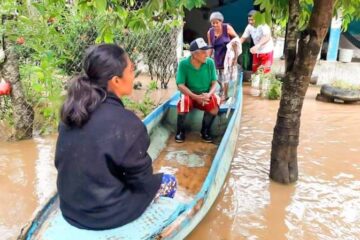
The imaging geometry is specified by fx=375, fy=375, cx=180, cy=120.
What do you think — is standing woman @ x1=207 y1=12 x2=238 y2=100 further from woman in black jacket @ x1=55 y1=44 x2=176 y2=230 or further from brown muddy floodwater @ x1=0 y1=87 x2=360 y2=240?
woman in black jacket @ x1=55 y1=44 x2=176 y2=230

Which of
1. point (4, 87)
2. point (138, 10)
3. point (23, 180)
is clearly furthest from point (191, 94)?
point (4, 87)

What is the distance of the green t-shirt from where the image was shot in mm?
4789

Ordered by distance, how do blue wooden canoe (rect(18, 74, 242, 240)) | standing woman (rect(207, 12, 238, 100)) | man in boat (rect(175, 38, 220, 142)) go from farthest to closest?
1. standing woman (rect(207, 12, 238, 100))
2. man in boat (rect(175, 38, 220, 142))
3. blue wooden canoe (rect(18, 74, 242, 240))

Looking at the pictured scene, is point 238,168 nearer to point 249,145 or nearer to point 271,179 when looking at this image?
point 271,179

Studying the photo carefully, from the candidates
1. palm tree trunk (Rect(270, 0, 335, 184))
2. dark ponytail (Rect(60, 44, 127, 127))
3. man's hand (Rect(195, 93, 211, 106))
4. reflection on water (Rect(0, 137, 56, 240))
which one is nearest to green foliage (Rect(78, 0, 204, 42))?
dark ponytail (Rect(60, 44, 127, 127))

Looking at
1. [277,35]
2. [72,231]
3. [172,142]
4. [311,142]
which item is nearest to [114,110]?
[72,231]

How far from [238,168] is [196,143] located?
737 mm

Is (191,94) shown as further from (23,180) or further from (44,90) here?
(23,180)

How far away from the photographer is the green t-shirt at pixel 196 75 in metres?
4.79

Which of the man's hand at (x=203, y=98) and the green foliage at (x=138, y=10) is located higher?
the green foliage at (x=138, y=10)

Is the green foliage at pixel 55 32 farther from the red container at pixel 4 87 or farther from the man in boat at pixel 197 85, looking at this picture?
the man in boat at pixel 197 85

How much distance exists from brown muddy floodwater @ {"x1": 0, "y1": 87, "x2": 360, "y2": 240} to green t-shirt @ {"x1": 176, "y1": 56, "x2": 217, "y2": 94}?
108 cm

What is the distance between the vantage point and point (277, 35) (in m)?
10.4

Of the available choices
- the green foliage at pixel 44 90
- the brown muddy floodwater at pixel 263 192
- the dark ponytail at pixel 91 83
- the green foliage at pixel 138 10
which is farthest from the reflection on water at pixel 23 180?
the green foliage at pixel 138 10
